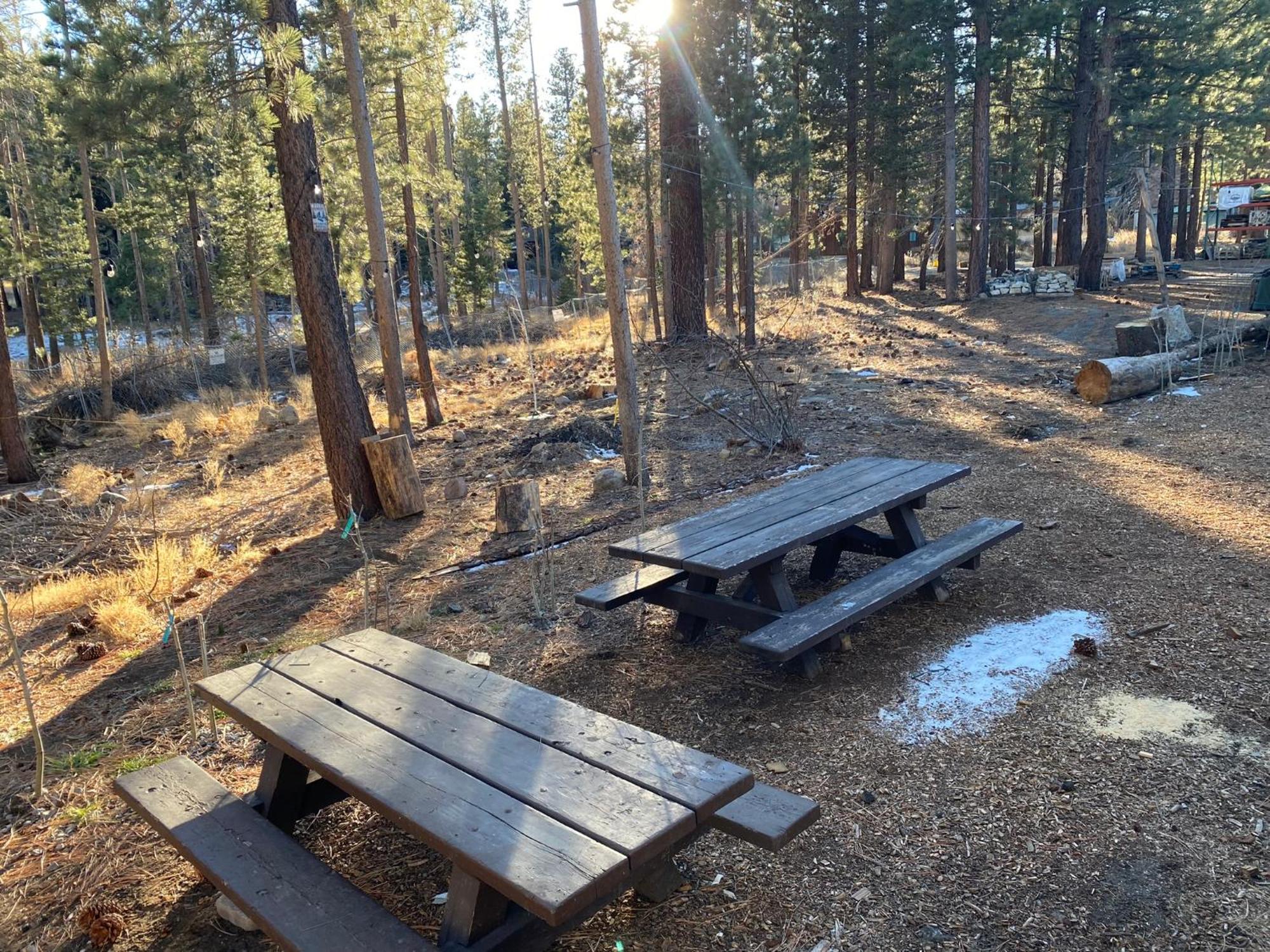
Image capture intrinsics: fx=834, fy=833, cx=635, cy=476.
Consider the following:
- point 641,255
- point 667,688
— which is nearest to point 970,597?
point 667,688

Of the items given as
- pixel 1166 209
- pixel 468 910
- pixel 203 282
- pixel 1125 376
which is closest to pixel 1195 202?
pixel 1166 209

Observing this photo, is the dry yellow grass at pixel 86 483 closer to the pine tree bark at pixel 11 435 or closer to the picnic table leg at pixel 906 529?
the pine tree bark at pixel 11 435

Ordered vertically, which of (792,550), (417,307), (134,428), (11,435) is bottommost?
(134,428)

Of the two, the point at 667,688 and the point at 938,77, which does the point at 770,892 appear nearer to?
the point at 667,688

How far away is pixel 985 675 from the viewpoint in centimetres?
381

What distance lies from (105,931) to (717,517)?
10.3 ft

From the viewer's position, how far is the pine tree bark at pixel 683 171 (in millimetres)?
15352

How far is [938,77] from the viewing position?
65.6 feet

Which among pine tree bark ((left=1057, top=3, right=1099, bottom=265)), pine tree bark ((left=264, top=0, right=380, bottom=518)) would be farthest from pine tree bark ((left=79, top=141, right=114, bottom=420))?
pine tree bark ((left=1057, top=3, right=1099, bottom=265))

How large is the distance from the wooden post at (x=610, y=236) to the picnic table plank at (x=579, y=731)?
3.96m

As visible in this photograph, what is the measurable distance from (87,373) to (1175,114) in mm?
25976

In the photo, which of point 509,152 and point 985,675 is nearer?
point 985,675

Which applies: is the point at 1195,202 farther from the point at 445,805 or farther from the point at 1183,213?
the point at 445,805

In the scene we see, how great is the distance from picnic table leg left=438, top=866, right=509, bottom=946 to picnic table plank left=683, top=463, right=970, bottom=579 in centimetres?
182
